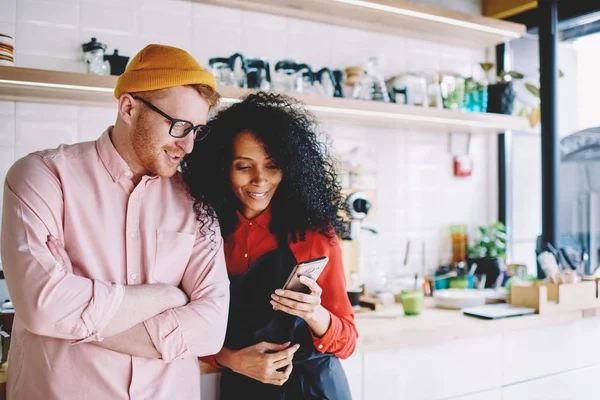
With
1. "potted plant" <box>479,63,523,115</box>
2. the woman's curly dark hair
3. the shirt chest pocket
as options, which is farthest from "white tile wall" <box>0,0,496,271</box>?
the shirt chest pocket

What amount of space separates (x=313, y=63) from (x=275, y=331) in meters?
1.84

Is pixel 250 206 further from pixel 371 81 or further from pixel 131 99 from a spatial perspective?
pixel 371 81

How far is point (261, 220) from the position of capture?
1740 mm

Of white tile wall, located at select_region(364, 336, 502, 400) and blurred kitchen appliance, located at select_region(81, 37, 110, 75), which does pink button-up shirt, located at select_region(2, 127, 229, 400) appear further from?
blurred kitchen appliance, located at select_region(81, 37, 110, 75)

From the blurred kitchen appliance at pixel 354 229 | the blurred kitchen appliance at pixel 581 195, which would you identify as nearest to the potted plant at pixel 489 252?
the blurred kitchen appliance at pixel 581 195

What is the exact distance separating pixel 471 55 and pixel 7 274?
3178mm

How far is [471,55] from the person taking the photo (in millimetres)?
3635

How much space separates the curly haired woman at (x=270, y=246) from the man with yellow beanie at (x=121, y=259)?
7.0 inches

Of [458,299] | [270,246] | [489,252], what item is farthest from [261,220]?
[489,252]

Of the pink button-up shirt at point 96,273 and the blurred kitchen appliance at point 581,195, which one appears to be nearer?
the pink button-up shirt at point 96,273

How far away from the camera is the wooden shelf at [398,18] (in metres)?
2.79

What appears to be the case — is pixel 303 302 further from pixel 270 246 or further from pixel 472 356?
pixel 472 356

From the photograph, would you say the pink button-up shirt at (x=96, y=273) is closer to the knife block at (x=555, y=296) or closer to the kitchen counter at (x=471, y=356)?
the kitchen counter at (x=471, y=356)

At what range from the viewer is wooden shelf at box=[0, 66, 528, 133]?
2.12 meters
